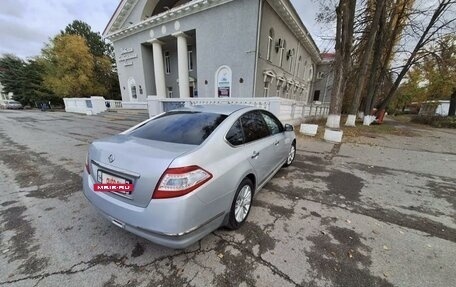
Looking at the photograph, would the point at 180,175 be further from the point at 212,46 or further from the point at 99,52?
the point at 99,52

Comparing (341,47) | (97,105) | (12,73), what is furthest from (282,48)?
(12,73)

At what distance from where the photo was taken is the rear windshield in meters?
2.31

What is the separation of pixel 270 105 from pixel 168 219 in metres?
8.18

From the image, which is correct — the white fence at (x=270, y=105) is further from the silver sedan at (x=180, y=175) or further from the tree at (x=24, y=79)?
the tree at (x=24, y=79)

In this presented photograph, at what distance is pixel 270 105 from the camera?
9.11 meters

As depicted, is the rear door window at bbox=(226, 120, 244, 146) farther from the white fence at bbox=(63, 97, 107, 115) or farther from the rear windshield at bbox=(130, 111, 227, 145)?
the white fence at bbox=(63, 97, 107, 115)

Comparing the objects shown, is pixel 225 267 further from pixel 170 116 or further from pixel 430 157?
pixel 430 157

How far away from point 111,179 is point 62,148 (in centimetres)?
632

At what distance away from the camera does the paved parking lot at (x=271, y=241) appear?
6.22ft

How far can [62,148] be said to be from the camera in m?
6.59

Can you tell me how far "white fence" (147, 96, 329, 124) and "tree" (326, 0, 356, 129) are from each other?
2.08m

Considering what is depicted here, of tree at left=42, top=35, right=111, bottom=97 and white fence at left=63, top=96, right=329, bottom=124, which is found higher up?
tree at left=42, top=35, right=111, bottom=97

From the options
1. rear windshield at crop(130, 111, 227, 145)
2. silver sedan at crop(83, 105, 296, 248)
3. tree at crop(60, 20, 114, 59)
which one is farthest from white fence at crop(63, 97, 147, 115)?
silver sedan at crop(83, 105, 296, 248)

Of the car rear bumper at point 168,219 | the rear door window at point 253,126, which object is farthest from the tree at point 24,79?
the car rear bumper at point 168,219
